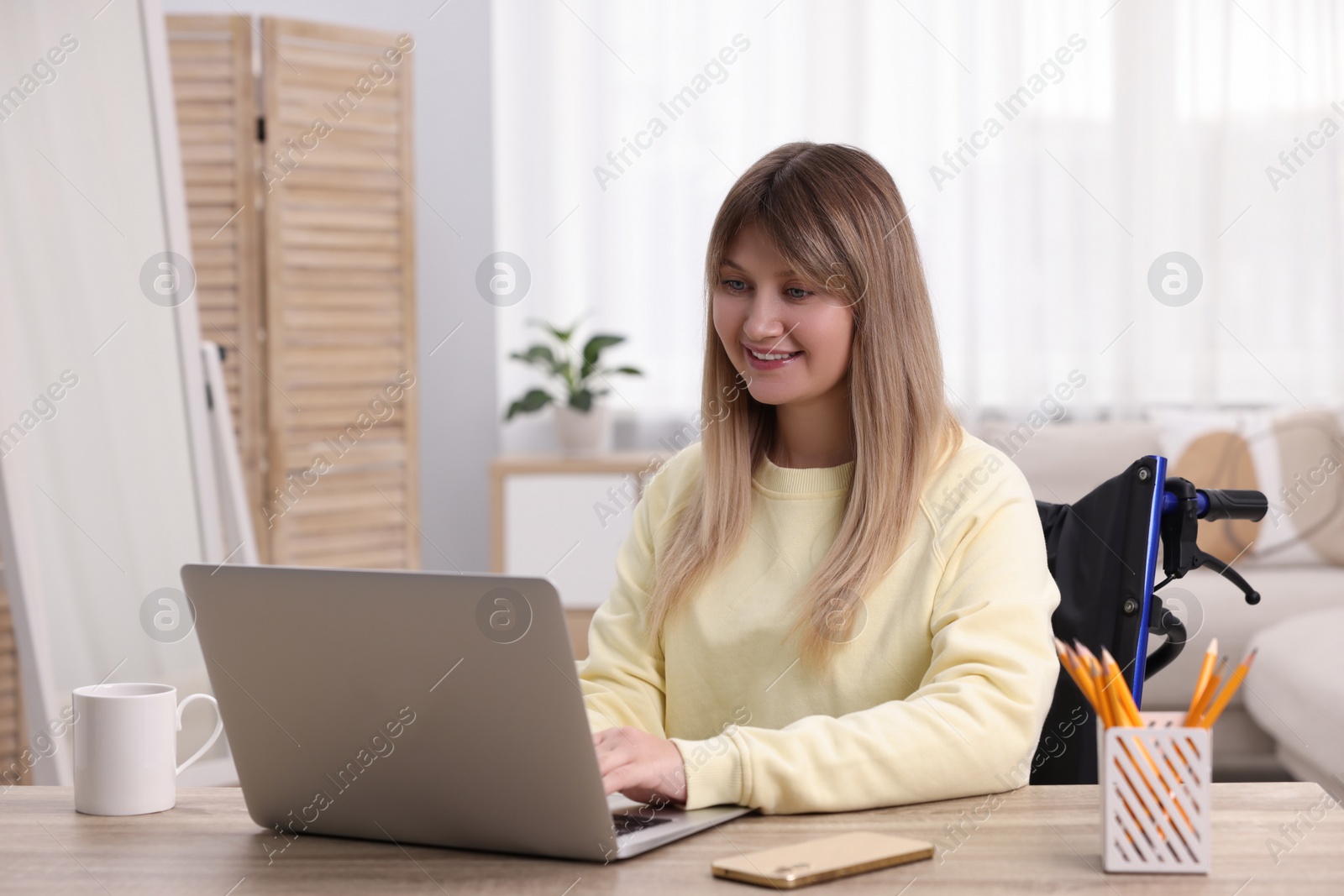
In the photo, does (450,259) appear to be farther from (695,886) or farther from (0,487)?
(695,886)

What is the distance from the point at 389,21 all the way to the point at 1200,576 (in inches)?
123

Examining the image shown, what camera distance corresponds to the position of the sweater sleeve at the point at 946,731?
1036mm

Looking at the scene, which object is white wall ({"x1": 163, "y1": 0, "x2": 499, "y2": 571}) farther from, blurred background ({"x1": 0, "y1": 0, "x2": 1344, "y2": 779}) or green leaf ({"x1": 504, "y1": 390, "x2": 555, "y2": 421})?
green leaf ({"x1": 504, "y1": 390, "x2": 555, "y2": 421})

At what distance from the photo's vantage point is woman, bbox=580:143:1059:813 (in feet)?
4.15

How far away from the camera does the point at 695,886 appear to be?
85 cm

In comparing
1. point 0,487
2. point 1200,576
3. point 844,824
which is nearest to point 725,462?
point 844,824

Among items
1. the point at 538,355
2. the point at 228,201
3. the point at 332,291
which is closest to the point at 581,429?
the point at 538,355

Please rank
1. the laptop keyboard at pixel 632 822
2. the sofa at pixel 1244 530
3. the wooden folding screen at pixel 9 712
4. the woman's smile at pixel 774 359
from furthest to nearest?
the sofa at pixel 1244 530 → the wooden folding screen at pixel 9 712 → the woman's smile at pixel 774 359 → the laptop keyboard at pixel 632 822

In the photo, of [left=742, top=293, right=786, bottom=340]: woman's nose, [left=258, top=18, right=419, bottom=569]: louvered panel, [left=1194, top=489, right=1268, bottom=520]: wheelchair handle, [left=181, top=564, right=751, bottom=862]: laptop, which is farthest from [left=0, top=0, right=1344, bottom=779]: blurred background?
[left=181, top=564, right=751, bottom=862]: laptop

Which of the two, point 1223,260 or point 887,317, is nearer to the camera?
point 887,317

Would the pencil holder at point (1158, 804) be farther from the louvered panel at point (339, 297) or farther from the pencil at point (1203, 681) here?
the louvered panel at point (339, 297)

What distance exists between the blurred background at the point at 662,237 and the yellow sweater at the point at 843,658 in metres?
2.13

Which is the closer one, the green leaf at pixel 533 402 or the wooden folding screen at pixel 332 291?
the wooden folding screen at pixel 332 291

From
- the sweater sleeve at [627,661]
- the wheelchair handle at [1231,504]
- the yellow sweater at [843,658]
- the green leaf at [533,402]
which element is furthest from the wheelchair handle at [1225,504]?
the green leaf at [533,402]
